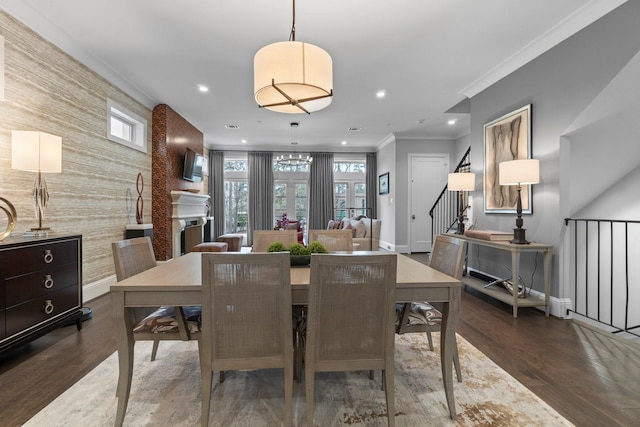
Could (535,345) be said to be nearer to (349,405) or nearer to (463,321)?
(463,321)

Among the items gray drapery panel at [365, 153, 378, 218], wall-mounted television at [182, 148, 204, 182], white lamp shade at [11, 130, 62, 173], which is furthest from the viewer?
gray drapery panel at [365, 153, 378, 218]

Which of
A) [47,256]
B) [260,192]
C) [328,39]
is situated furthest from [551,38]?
[260,192]

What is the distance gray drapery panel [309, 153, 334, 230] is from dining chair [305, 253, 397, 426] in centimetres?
713

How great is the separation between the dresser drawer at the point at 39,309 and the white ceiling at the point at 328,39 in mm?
2408

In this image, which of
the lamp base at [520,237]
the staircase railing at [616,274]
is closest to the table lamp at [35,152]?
the lamp base at [520,237]

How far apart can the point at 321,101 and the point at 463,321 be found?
2470 mm

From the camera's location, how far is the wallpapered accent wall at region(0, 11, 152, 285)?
2627 mm

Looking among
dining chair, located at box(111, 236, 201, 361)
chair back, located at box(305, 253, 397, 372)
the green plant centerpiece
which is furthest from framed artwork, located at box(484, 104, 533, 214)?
dining chair, located at box(111, 236, 201, 361)

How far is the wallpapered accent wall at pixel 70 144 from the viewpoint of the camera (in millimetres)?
2627

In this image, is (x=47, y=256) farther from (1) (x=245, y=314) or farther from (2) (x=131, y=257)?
(1) (x=245, y=314)

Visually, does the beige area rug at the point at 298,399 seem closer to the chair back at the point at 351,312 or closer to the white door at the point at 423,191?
the chair back at the point at 351,312

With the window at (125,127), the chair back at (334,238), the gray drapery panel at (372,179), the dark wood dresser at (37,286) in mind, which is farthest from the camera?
the gray drapery panel at (372,179)

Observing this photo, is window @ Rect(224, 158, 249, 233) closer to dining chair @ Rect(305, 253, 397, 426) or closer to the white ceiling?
the white ceiling

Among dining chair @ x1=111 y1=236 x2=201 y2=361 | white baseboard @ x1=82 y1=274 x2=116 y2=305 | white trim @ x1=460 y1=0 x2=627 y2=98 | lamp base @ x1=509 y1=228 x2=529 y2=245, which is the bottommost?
white baseboard @ x1=82 y1=274 x2=116 y2=305
